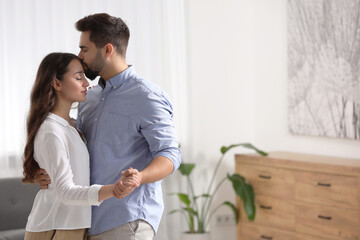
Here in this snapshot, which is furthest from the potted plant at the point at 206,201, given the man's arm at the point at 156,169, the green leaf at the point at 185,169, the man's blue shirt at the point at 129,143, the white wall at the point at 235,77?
the man's arm at the point at 156,169

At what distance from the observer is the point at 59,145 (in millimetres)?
2006

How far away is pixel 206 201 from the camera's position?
521 cm

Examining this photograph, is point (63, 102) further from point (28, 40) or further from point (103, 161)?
point (28, 40)

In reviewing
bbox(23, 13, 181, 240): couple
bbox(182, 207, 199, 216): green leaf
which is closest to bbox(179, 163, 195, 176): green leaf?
bbox(182, 207, 199, 216): green leaf

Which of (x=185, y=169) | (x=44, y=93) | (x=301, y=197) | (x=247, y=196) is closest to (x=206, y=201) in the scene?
(x=185, y=169)

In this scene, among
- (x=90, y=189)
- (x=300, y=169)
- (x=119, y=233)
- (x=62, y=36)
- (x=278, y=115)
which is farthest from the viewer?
(x=278, y=115)

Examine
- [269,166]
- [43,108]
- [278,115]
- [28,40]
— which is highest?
[28,40]

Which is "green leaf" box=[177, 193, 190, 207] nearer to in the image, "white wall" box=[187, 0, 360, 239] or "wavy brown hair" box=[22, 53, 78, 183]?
"white wall" box=[187, 0, 360, 239]

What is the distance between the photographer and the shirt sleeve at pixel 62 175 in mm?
1919

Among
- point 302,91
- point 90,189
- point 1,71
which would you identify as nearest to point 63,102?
point 90,189

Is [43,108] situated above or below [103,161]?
above

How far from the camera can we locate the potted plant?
4675 millimetres

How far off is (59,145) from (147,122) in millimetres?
319

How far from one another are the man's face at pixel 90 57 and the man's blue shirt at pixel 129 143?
7 centimetres
